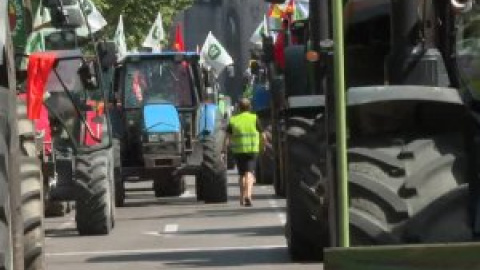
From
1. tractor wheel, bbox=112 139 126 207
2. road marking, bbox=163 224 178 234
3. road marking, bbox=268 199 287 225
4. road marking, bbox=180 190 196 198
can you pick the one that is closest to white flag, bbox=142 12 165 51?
road marking, bbox=180 190 196 198

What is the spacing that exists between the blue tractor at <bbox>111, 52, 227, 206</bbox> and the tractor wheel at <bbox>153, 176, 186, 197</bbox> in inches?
68.1

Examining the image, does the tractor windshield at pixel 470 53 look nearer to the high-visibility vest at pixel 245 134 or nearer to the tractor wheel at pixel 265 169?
the high-visibility vest at pixel 245 134

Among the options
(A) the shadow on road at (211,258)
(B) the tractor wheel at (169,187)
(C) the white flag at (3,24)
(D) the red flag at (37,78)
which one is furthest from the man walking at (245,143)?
(C) the white flag at (3,24)

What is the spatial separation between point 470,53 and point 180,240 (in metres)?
11.9

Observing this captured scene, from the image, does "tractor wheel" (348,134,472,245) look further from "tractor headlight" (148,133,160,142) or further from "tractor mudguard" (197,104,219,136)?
"tractor headlight" (148,133,160,142)

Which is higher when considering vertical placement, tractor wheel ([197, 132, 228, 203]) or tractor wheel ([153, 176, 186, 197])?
tractor wheel ([197, 132, 228, 203])

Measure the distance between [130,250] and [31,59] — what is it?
15.4 feet

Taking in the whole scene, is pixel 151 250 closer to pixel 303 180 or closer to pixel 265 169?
pixel 303 180

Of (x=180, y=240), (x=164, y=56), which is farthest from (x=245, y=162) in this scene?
(x=180, y=240)

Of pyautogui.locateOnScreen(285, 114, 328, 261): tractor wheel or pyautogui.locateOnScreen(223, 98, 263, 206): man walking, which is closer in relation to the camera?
pyautogui.locateOnScreen(285, 114, 328, 261): tractor wheel

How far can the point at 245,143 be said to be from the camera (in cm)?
2552

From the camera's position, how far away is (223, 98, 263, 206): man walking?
25402 mm

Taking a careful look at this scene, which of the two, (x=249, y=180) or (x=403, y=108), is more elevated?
(x=403, y=108)

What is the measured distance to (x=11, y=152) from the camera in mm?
8203
